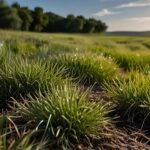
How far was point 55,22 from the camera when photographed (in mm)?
85688

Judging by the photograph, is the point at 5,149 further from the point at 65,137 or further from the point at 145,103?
the point at 145,103

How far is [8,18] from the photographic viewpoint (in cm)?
6512

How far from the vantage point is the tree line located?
224 feet

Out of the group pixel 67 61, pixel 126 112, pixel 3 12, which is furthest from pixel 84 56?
pixel 3 12

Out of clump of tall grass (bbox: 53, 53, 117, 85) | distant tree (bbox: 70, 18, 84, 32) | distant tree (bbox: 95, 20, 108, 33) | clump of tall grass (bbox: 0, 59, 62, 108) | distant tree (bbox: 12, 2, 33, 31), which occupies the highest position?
clump of tall grass (bbox: 0, 59, 62, 108)

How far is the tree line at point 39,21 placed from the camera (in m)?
68.1

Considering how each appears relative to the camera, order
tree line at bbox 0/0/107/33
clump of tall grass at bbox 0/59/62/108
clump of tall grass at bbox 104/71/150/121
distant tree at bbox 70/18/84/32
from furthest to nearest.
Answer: distant tree at bbox 70/18/84/32
tree line at bbox 0/0/107/33
clump of tall grass at bbox 0/59/62/108
clump of tall grass at bbox 104/71/150/121

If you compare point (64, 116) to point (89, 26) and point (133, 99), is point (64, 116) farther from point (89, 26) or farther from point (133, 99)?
point (89, 26)

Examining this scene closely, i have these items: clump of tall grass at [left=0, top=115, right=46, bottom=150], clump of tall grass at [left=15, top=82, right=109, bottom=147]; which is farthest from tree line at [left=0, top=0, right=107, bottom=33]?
clump of tall grass at [left=0, top=115, right=46, bottom=150]

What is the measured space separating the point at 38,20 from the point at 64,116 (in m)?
73.0

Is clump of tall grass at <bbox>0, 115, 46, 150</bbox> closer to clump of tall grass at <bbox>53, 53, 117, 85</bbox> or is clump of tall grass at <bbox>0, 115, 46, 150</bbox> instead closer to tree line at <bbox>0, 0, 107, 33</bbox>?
clump of tall grass at <bbox>53, 53, 117, 85</bbox>

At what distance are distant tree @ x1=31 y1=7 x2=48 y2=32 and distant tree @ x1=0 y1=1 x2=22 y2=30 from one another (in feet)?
24.1

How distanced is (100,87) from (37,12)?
71.3 m

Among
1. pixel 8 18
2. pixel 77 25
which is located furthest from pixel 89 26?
pixel 8 18
